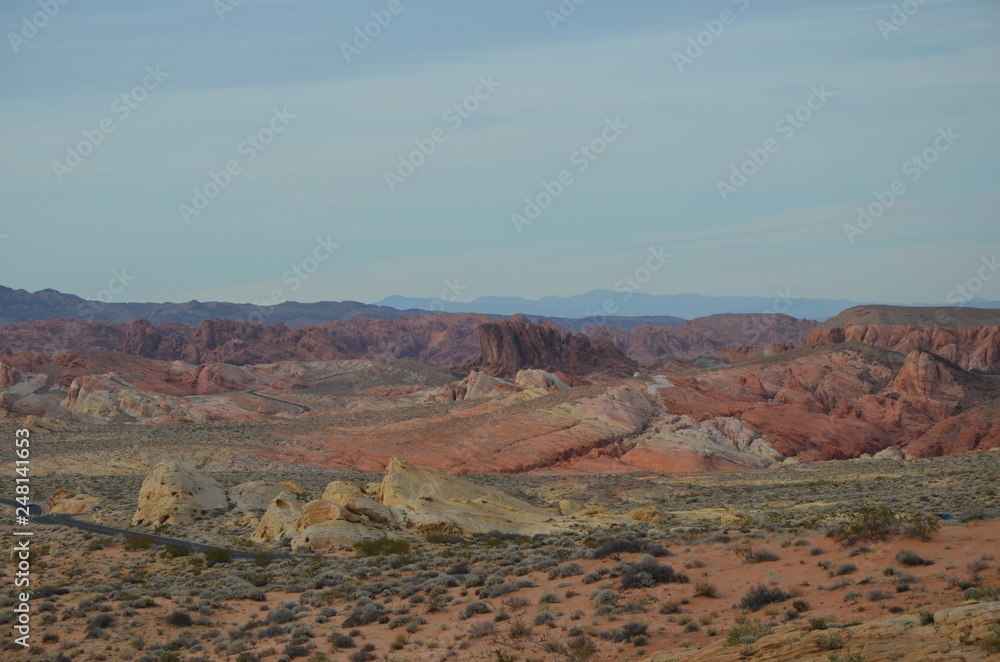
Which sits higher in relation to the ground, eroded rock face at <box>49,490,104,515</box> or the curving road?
eroded rock face at <box>49,490,104,515</box>

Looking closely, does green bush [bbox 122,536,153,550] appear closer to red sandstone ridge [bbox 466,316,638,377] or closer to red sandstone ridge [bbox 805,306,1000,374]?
red sandstone ridge [bbox 805,306,1000,374]

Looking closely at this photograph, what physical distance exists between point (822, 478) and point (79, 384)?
10897 cm

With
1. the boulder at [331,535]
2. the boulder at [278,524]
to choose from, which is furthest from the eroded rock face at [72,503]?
the boulder at [331,535]

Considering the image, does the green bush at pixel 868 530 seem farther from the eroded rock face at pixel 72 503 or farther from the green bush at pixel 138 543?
the eroded rock face at pixel 72 503

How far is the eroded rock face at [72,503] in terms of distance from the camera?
43531 mm

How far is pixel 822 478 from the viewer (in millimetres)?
50281

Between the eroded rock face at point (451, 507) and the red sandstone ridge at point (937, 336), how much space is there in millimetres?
89511

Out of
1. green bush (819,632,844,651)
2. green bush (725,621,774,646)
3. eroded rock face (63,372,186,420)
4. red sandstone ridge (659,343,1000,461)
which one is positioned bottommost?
green bush (725,621,774,646)

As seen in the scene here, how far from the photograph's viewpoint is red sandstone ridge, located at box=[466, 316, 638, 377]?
153000mm

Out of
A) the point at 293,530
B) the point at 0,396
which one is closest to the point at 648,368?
the point at 0,396

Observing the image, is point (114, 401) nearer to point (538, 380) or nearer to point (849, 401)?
point (538, 380)

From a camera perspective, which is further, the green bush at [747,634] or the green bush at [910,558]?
the green bush at [910,558]

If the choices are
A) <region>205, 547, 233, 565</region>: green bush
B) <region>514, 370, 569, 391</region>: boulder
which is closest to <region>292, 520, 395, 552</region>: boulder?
<region>205, 547, 233, 565</region>: green bush

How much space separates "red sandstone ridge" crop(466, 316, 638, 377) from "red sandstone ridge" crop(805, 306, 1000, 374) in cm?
3504
